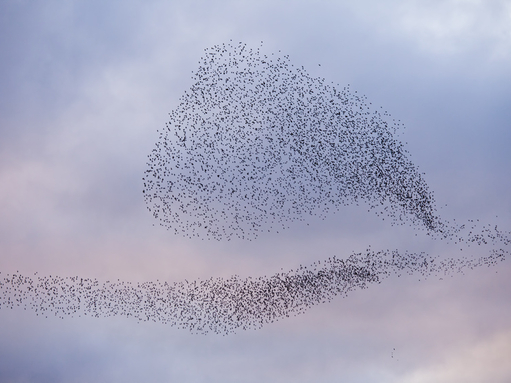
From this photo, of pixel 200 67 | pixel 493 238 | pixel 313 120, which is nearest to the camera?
pixel 200 67

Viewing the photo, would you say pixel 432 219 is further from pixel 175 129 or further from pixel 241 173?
pixel 175 129

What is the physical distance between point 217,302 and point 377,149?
1481 cm

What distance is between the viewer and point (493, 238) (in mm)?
38188

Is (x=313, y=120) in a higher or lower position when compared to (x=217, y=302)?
higher

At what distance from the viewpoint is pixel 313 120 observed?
3569 centimetres

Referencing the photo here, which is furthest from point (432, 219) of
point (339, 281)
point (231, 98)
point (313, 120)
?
point (231, 98)

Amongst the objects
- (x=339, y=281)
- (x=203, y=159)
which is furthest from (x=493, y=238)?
(x=203, y=159)

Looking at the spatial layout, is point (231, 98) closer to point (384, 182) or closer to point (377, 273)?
point (384, 182)

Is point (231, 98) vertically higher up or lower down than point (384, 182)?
higher up

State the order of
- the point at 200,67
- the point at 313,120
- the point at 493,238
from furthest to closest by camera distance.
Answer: the point at 493,238, the point at 313,120, the point at 200,67

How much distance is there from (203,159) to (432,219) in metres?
15.8

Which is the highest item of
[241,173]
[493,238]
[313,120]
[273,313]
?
[313,120]

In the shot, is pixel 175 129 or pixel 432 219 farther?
pixel 432 219

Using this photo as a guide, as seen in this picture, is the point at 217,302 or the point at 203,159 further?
the point at 217,302
